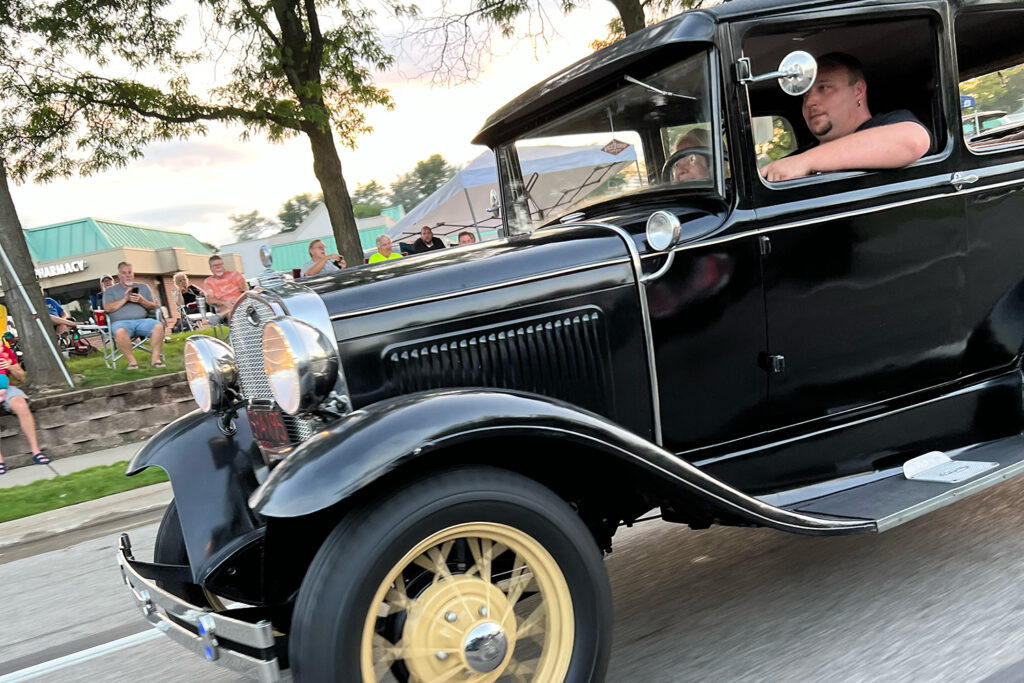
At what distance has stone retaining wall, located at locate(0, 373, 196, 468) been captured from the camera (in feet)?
24.5

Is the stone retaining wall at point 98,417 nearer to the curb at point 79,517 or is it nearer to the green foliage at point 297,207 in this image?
the curb at point 79,517

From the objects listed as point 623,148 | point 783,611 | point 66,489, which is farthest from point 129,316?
point 783,611

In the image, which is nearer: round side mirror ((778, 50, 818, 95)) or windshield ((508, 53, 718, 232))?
round side mirror ((778, 50, 818, 95))

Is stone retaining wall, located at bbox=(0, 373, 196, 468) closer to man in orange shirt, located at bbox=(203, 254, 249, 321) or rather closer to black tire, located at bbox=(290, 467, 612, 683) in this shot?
man in orange shirt, located at bbox=(203, 254, 249, 321)

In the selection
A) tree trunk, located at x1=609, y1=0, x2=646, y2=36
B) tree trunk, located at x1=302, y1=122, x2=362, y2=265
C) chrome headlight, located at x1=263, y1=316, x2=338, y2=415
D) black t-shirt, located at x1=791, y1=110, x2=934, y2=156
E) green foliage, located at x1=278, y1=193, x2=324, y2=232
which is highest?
green foliage, located at x1=278, y1=193, x2=324, y2=232

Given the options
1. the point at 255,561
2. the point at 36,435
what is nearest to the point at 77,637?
the point at 255,561

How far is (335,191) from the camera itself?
11.5 m

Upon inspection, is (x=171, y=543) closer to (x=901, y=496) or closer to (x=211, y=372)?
(x=211, y=372)

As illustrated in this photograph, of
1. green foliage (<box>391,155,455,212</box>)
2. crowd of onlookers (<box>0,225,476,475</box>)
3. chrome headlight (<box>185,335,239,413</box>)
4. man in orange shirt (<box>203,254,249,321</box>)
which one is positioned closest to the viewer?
chrome headlight (<box>185,335,239,413</box>)

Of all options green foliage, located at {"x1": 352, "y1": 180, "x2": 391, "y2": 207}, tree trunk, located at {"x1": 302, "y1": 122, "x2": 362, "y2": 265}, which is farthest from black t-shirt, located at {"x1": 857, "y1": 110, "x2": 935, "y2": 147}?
green foliage, located at {"x1": 352, "y1": 180, "x2": 391, "y2": 207}

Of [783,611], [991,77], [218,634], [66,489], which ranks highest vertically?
[991,77]

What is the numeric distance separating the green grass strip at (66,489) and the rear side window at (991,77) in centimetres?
549

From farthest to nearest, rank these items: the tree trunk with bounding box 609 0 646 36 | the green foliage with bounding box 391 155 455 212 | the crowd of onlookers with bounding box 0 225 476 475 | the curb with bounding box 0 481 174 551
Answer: the green foliage with bounding box 391 155 455 212 < the tree trunk with bounding box 609 0 646 36 < the crowd of onlookers with bounding box 0 225 476 475 < the curb with bounding box 0 481 174 551

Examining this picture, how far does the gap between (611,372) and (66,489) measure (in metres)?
5.31
